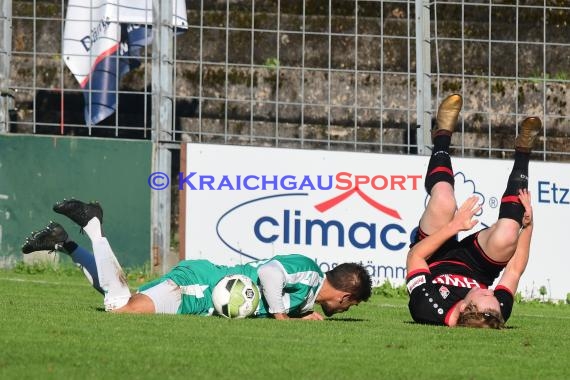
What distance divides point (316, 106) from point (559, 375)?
9473mm

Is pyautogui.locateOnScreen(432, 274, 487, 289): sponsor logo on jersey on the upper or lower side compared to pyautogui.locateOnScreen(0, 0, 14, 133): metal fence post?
lower

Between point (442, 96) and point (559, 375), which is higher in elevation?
point (442, 96)

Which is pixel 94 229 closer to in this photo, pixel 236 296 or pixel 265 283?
pixel 236 296

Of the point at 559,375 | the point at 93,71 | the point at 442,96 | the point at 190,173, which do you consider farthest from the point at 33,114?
the point at 559,375

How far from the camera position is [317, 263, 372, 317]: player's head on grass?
34.6 ft

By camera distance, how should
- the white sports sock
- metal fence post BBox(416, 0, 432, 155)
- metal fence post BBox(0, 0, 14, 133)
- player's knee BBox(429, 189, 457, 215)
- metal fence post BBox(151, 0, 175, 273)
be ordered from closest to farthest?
the white sports sock → player's knee BBox(429, 189, 457, 215) → metal fence post BBox(151, 0, 175, 273) → metal fence post BBox(0, 0, 14, 133) → metal fence post BBox(416, 0, 432, 155)

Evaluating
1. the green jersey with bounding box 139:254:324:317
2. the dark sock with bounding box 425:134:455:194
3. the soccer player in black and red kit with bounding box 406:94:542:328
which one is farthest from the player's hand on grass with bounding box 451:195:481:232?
the green jersey with bounding box 139:254:324:317

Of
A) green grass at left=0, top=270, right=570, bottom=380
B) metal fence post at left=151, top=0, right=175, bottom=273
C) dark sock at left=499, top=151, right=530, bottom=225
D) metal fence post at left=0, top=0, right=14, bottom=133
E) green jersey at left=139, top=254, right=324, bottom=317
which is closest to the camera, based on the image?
green grass at left=0, top=270, right=570, bottom=380

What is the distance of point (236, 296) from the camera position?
34.7 feet

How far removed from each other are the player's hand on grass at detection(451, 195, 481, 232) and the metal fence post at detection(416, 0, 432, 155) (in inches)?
223

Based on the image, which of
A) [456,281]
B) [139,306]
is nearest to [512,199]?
[456,281]

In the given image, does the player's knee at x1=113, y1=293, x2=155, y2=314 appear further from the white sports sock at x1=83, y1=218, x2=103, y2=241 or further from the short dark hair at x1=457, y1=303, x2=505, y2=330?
the short dark hair at x1=457, y1=303, x2=505, y2=330

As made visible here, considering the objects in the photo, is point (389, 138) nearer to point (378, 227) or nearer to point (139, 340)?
point (378, 227)

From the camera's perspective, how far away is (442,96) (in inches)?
685
